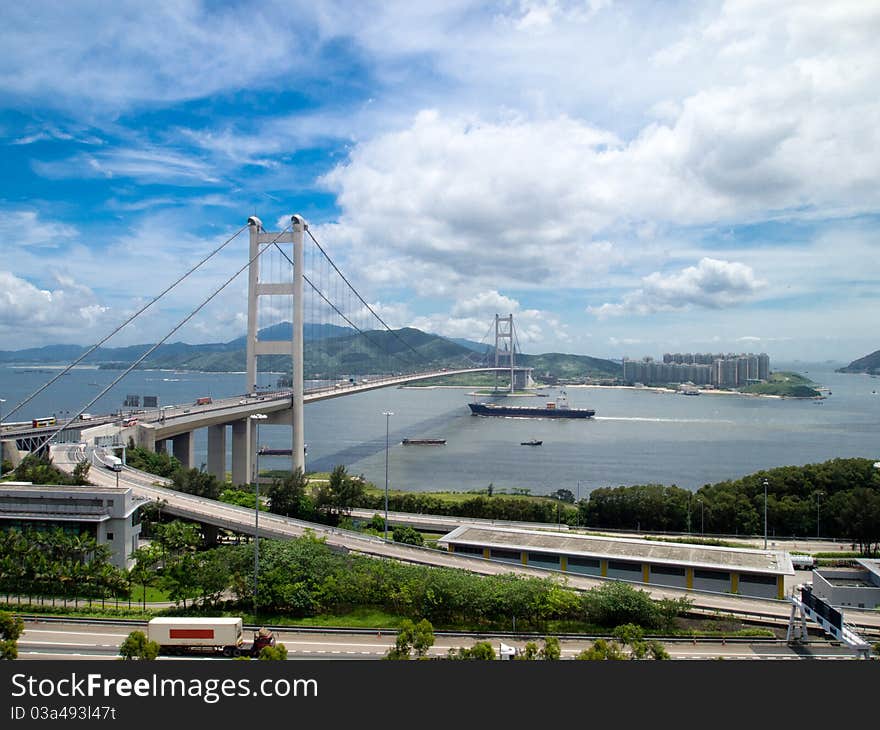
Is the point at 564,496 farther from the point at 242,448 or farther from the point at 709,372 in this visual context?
the point at 709,372

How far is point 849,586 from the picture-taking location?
9.58m

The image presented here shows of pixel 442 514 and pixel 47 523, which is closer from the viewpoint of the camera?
pixel 47 523

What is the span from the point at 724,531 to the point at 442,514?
19.1ft

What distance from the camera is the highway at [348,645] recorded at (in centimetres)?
655

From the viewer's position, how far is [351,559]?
877cm

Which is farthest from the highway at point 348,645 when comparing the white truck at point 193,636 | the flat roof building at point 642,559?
the flat roof building at point 642,559

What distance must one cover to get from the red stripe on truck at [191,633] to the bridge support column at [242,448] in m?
12.8

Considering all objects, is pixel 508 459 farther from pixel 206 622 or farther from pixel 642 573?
pixel 206 622

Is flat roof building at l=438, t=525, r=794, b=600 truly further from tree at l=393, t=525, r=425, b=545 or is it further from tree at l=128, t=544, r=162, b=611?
tree at l=128, t=544, r=162, b=611

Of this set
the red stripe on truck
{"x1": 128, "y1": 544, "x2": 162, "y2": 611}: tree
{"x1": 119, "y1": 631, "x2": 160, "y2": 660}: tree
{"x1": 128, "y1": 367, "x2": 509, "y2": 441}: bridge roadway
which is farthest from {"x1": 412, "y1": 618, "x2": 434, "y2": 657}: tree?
{"x1": 128, "y1": 367, "x2": 509, "y2": 441}: bridge roadway

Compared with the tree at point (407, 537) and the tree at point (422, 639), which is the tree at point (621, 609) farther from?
the tree at point (407, 537)

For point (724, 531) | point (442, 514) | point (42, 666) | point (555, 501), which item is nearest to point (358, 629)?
point (42, 666)

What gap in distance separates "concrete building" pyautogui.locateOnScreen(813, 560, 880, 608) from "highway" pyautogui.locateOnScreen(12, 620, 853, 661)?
85.2 inches

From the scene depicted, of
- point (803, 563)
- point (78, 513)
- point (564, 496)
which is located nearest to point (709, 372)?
point (564, 496)
